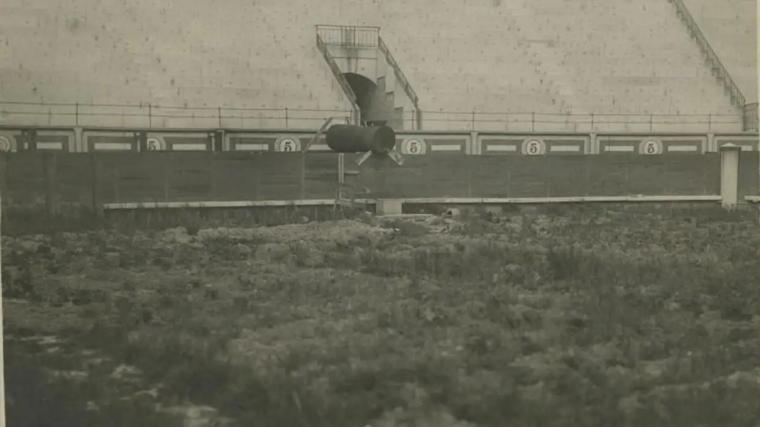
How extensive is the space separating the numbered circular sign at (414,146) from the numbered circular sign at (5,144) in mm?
9165

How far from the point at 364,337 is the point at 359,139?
5593 millimetres

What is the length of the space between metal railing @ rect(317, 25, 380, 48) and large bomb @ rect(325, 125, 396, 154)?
14.2ft

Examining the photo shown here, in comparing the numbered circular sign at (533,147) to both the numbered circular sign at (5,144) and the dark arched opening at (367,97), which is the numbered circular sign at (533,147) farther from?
the numbered circular sign at (5,144)

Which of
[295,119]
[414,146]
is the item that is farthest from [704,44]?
[295,119]

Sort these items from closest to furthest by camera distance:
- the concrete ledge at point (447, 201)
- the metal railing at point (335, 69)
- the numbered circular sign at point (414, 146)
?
the concrete ledge at point (447, 201) → the numbered circular sign at point (414, 146) → the metal railing at point (335, 69)

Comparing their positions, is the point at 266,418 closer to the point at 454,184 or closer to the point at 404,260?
the point at 404,260

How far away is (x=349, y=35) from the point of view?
583 inches

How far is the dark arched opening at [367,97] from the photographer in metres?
14.9

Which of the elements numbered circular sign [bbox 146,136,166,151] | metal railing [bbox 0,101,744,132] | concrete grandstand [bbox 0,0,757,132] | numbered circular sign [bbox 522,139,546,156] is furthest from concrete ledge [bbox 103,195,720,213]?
numbered circular sign [bbox 522,139,546,156]

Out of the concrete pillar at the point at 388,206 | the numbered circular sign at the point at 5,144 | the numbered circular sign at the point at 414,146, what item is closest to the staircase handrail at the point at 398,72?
the numbered circular sign at the point at 414,146

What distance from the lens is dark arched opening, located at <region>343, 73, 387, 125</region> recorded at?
14922mm

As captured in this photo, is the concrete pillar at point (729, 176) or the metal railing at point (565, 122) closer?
the concrete pillar at point (729, 176)

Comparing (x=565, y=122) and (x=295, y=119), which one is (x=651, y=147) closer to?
(x=565, y=122)

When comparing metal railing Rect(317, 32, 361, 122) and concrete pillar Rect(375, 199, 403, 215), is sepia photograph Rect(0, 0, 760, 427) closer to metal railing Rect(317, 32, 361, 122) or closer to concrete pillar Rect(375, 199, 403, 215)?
concrete pillar Rect(375, 199, 403, 215)
